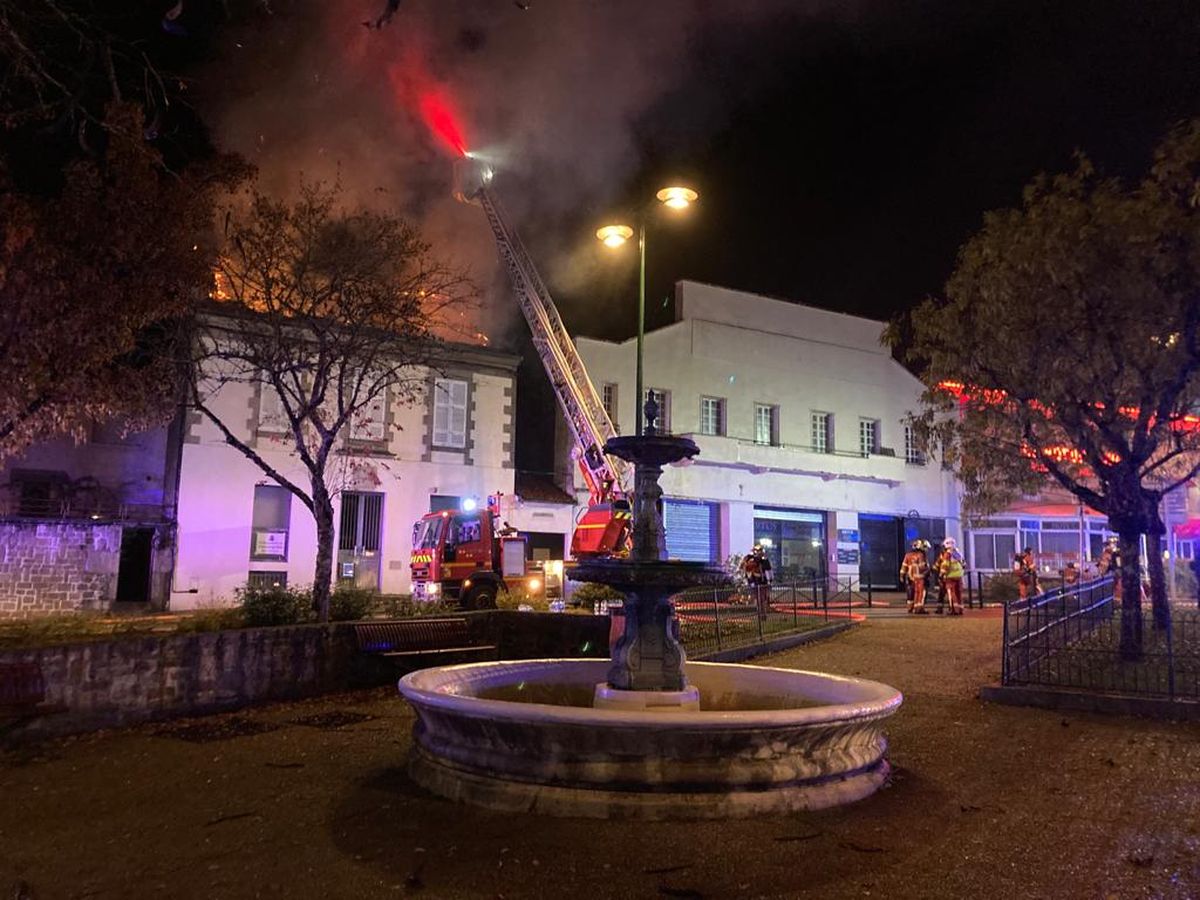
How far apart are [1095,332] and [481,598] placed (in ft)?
41.4

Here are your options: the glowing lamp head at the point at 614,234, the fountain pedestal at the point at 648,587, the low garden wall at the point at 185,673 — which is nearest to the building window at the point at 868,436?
the glowing lamp head at the point at 614,234

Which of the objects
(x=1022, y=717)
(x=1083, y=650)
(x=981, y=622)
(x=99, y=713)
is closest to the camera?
(x=99, y=713)

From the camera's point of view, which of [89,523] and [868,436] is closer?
[89,523]

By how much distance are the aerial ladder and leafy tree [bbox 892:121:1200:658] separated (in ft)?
28.4

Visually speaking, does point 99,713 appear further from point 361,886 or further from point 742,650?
point 742,650

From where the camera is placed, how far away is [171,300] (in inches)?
500

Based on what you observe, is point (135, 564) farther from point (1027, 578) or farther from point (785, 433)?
point (1027, 578)

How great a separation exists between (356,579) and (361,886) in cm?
1906

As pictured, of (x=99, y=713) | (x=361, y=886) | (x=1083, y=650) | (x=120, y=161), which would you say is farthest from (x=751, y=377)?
(x=361, y=886)

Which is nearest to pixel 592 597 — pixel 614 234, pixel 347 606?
pixel 347 606

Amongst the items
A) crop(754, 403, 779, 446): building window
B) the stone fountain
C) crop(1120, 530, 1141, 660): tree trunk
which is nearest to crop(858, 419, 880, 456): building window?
crop(754, 403, 779, 446): building window

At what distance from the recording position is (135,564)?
69.6ft

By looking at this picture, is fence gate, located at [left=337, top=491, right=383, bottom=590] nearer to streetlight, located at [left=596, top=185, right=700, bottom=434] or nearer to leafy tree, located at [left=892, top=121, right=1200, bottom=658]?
streetlight, located at [left=596, top=185, right=700, bottom=434]

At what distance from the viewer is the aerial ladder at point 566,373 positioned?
20.7 meters
